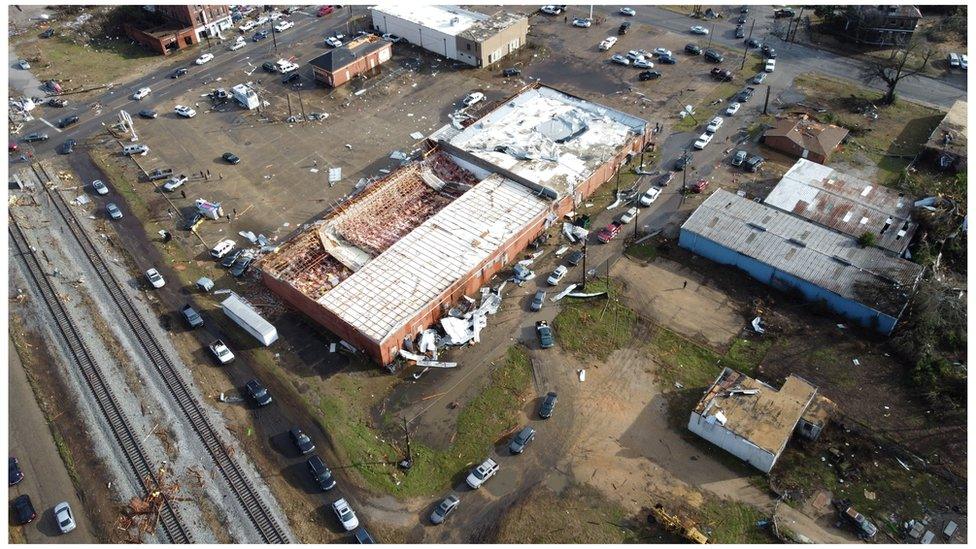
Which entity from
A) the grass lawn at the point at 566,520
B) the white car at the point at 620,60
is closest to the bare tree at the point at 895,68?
the white car at the point at 620,60

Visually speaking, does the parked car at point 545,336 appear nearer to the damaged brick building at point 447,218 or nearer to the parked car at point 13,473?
the damaged brick building at point 447,218

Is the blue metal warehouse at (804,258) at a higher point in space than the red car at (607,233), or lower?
higher

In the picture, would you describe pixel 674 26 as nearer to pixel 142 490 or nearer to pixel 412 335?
pixel 412 335

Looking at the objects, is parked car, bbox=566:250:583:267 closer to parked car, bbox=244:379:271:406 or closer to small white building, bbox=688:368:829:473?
small white building, bbox=688:368:829:473

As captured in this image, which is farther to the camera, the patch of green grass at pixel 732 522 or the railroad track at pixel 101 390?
the railroad track at pixel 101 390

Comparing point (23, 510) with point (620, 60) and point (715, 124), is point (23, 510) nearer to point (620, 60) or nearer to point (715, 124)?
point (715, 124)

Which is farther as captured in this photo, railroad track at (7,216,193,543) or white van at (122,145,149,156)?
white van at (122,145,149,156)

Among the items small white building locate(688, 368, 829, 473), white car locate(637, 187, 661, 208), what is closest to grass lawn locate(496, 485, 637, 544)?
small white building locate(688, 368, 829, 473)
